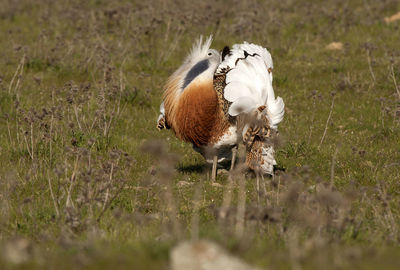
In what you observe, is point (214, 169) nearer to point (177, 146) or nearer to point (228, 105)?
point (228, 105)

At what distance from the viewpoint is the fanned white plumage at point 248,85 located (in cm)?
626

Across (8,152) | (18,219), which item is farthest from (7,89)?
(18,219)

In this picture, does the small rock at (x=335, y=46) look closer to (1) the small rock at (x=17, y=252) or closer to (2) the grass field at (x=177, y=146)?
(2) the grass field at (x=177, y=146)

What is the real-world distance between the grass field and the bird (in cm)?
48

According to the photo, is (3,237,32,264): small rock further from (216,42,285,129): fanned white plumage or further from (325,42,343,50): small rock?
(325,42,343,50): small rock

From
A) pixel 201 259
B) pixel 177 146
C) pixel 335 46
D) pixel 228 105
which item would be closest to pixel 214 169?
pixel 228 105

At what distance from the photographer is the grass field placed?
160 inches

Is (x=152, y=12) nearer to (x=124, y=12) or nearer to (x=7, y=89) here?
(x=124, y=12)

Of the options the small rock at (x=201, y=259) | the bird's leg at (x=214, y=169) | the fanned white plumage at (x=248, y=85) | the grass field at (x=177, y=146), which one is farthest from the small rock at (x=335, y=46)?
the small rock at (x=201, y=259)

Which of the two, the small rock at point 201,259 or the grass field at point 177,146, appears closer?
the small rock at point 201,259

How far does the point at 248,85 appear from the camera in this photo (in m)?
6.39

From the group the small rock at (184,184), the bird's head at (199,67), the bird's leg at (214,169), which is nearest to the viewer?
the bird's head at (199,67)

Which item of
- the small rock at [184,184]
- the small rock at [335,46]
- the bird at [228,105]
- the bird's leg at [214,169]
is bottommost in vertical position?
the small rock at [184,184]

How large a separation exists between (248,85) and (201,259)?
352cm
